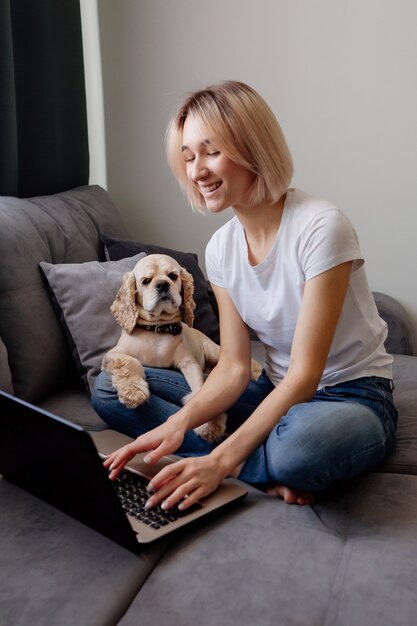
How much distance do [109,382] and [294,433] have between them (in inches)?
21.2

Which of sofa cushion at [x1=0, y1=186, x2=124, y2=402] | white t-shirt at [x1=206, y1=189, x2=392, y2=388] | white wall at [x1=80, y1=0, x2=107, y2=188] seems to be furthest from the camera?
white wall at [x1=80, y1=0, x2=107, y2=188]

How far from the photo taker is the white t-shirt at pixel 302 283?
1427mm

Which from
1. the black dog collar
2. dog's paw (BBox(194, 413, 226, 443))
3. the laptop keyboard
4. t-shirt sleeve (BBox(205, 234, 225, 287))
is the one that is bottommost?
dog's paw (BBox(194, 413, 226, 443))

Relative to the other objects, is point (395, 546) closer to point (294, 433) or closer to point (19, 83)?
point (294, 433)

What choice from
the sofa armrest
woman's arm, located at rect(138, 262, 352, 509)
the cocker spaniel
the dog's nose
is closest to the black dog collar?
the cocker spaniel

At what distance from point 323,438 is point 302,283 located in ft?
1.08

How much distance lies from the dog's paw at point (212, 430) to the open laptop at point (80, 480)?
0.21 metres

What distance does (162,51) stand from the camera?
279 centimetres

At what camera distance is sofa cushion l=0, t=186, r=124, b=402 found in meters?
1.84

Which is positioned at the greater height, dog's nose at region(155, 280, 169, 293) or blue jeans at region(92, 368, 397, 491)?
dog's nose at region(155, 280, 169, 293)

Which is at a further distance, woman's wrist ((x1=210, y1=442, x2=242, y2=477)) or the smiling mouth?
the smiling mouth

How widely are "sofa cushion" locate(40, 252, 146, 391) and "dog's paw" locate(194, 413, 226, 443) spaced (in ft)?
1.32

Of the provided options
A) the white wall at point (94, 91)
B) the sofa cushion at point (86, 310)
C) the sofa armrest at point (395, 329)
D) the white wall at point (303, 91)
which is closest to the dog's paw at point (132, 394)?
the sofa cushion at point (86, 310)

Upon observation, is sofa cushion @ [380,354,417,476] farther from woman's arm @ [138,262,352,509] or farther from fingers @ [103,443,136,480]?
fingers @ [103,443,136,480]
